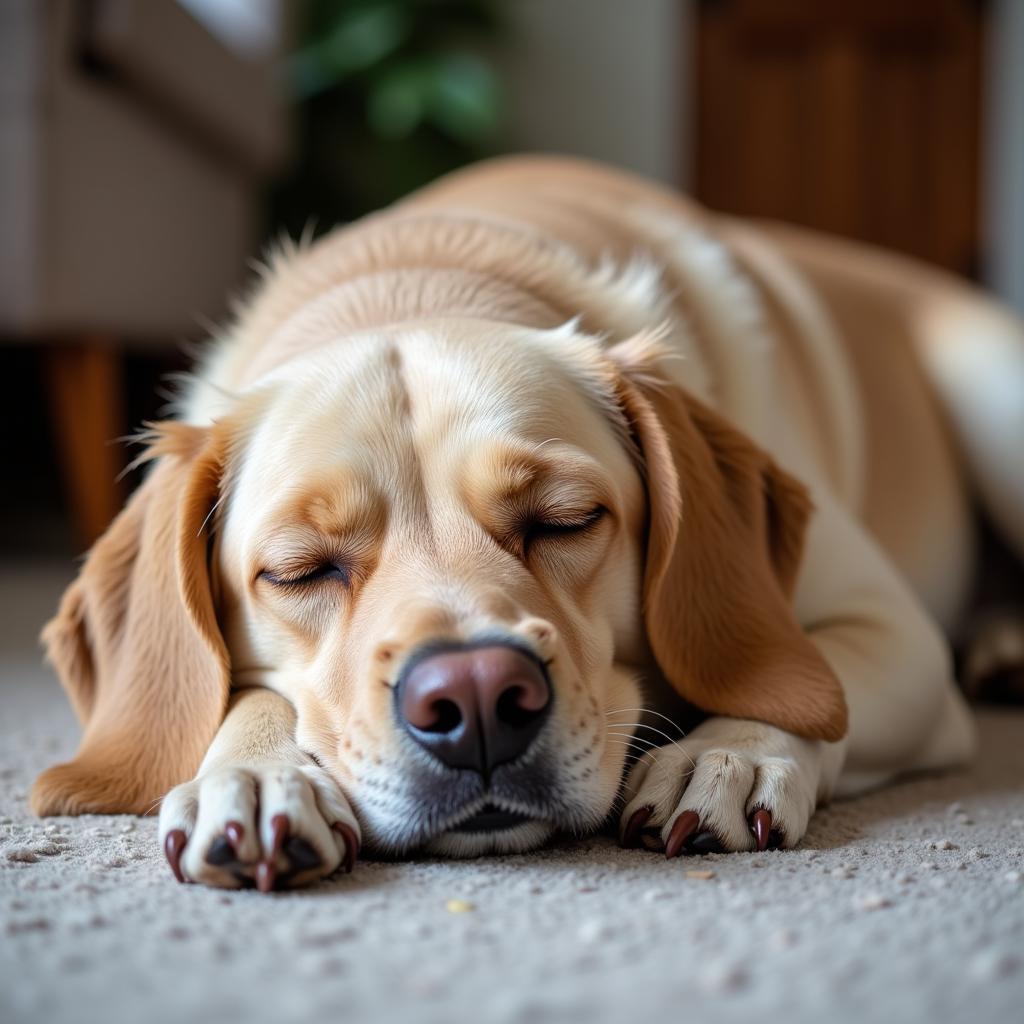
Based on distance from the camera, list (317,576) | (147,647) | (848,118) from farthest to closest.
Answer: (848,118) → (147,647) → (317,576)

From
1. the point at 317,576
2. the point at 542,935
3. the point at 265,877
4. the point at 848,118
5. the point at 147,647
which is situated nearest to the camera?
the point at 542,935

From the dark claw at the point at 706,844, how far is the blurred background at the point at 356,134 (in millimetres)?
2981

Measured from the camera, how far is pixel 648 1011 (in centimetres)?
97

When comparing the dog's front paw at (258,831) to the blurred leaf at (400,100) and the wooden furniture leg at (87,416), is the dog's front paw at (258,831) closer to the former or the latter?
the wooden furniture leg at (87,416)

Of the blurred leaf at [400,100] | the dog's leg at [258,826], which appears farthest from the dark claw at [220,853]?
the blurred leaf at [400,100]

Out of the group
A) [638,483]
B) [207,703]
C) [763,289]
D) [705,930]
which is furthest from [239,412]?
[763,289]

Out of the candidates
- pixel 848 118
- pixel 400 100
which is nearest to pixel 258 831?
pixel 400 100

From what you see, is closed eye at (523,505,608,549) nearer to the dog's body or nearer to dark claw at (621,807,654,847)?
the dog's body

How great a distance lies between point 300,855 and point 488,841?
232 millimetres

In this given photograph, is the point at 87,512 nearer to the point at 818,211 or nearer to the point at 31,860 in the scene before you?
the point at 31,860

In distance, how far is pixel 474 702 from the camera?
132cm

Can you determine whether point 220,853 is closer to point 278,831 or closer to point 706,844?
point 278,831

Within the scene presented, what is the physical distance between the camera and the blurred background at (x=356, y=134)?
3855 mm

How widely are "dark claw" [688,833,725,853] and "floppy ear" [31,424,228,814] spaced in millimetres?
687
